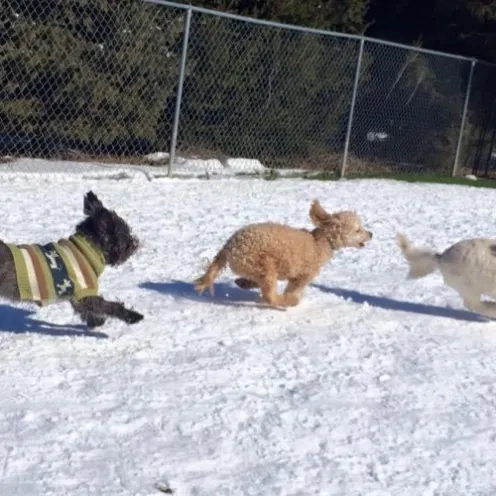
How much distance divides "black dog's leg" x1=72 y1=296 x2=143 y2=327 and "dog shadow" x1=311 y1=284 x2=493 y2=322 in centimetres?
175

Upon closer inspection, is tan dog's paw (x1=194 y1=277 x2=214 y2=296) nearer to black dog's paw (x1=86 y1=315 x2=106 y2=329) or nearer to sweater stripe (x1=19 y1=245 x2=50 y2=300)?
black dog's paw (x1=86 y1=315 x2=106 y2=329)

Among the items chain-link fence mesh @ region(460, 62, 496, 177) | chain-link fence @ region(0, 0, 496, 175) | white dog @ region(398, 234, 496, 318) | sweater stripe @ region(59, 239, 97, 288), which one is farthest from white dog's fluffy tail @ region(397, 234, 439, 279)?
chain-link fence mesh @ region(460, 62, 496, 177)

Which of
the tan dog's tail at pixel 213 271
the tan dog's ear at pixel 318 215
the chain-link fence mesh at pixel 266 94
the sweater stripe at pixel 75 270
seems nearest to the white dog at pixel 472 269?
the tan dog's ear at pixel 318 215

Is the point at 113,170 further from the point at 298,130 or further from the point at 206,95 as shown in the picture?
the point at 298,130

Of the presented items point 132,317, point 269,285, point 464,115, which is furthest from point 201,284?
point 464,115

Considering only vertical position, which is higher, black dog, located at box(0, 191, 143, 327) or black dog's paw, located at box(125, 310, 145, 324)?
black dog, located at box(0, 191, 143, 327)

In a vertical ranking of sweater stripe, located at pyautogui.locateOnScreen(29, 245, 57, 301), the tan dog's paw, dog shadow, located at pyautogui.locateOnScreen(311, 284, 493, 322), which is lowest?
dog shadow, located at pyautogui.locateOnScreen(311, 284, 493, 322)

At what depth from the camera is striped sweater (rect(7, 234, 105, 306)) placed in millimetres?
5281

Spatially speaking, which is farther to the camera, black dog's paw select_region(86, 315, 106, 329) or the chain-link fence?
the chain-link fence

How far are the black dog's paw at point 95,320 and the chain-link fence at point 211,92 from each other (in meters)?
6.42

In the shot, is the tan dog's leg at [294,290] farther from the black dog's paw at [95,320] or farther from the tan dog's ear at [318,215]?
the black dog's paw at [95,320]

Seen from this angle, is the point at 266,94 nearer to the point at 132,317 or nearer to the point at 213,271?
the point at 213,271

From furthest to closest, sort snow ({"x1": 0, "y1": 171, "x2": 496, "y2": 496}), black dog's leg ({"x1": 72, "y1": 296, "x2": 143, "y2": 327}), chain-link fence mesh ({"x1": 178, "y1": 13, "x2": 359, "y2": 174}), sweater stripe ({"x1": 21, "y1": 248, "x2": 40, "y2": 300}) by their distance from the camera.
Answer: chain-link fence mesh ({"x1": 178, "y1": 13, "x2": 359, "y2": 174}) < black dog's leg ({"x1": 72, "y1": 296, "x2": 143, "y2": 327}) < sweater stripe ({"x1": 21, "y1": 248, "x2": 40, "y2": 300}) < snow ({"x1": 0, "y1": 171, "x2": 496, "y2": 496})

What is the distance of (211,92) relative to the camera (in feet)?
45.2
